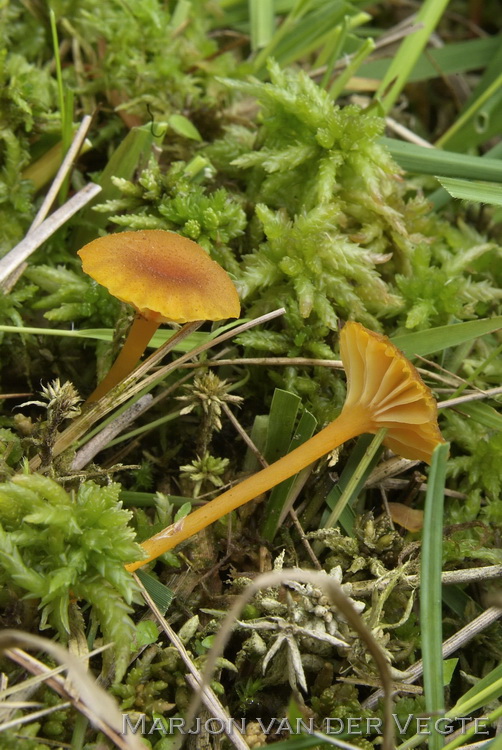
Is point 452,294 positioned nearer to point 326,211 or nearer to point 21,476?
point 326,211

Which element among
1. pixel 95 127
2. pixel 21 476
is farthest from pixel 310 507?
pixel 95 127

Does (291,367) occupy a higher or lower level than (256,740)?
higher

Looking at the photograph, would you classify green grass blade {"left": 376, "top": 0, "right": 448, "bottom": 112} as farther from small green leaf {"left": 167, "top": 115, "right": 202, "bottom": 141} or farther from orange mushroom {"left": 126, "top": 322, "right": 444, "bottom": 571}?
orange mushroom {"left": 126, "top": 322, "right": 444, "bottom": 571}

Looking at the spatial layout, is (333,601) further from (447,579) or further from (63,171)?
(63,171)

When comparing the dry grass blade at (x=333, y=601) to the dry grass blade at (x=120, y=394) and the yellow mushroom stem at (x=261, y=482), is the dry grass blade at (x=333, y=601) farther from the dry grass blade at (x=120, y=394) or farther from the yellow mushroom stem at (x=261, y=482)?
the dry grass blade at (x=120, y=394)

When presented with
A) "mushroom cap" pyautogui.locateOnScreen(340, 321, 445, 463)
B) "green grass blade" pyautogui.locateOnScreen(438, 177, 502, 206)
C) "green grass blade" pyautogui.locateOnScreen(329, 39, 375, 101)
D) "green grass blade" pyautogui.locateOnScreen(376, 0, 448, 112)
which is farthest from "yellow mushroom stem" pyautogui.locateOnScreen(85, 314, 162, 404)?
"green grass blade" pyautogui.locateOnScreen(376, 0, 448, 112)

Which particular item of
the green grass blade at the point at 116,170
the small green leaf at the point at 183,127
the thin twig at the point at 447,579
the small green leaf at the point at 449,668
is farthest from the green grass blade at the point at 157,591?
the small green leaf at the point at 183,127
